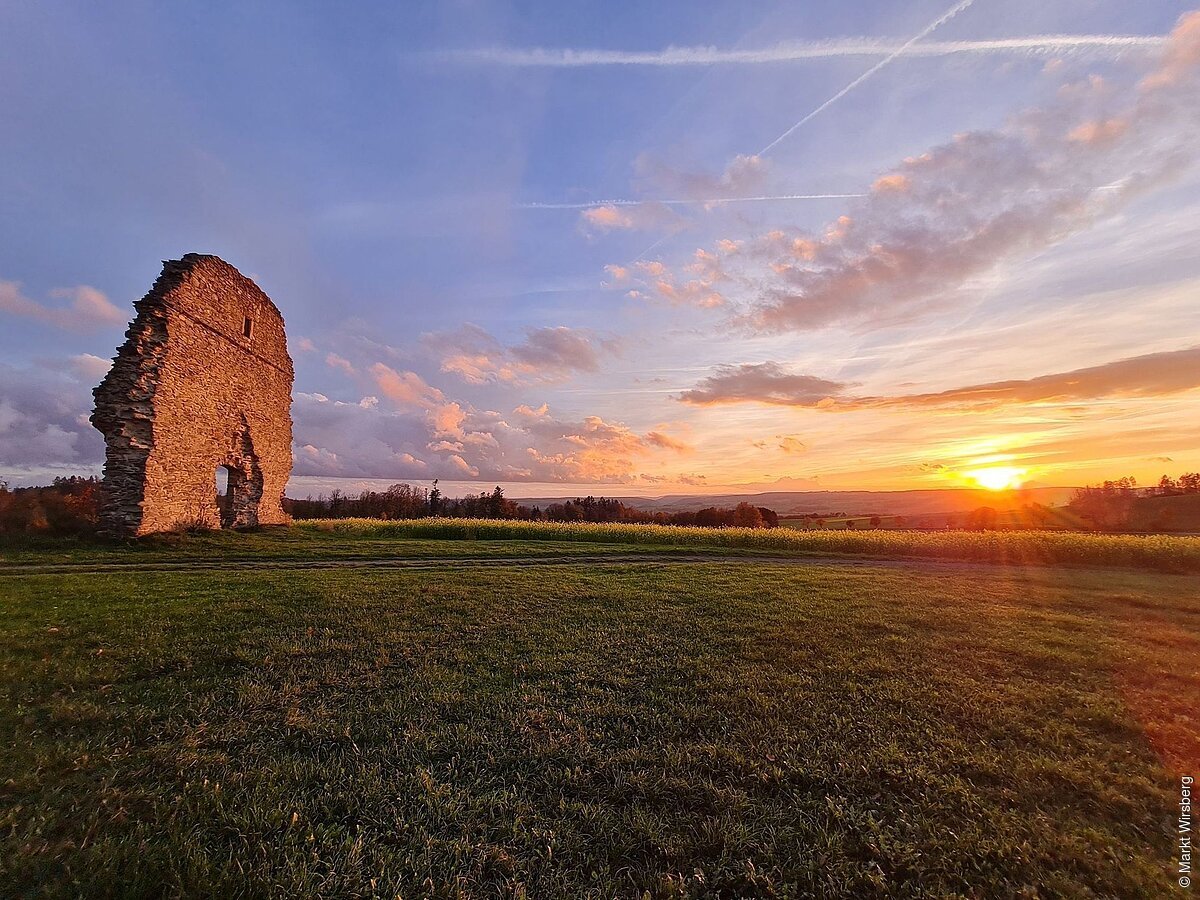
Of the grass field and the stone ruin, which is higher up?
the stone ruin

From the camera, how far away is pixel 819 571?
44.1 feet

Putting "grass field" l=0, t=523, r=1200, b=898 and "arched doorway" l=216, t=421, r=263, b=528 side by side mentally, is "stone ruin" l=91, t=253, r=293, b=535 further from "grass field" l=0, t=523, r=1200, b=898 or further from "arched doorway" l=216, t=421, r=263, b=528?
"grass field" l=0, t=523, r=1200, b=898

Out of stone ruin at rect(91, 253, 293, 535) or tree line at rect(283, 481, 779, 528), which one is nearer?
stone ruin at rect(91, 253, 293, 535)

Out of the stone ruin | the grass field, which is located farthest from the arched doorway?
the grass field

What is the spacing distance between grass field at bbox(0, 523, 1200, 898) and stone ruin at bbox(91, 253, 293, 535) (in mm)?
9345

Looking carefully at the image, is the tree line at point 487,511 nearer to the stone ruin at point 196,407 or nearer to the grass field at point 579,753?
the stone ruin at point 196,407

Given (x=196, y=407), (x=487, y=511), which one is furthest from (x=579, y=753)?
(x=487, y=511)

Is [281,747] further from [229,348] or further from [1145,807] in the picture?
[229,348]

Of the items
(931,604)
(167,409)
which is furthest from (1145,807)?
(167,409)

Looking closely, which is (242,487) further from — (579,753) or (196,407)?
(579,753)

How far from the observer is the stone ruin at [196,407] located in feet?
48.1

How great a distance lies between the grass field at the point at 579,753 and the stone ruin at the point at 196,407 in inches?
368

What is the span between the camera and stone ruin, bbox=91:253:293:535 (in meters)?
14.7

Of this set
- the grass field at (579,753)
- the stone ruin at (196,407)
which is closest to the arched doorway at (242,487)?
the stone ruin at (196,407)
